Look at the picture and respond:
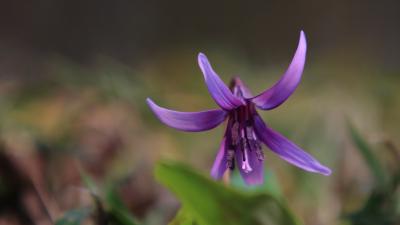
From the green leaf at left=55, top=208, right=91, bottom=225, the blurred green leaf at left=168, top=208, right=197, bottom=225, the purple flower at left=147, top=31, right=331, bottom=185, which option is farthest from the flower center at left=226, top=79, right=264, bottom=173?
the green leaf at left=55, top=208, right=91, bottom=225

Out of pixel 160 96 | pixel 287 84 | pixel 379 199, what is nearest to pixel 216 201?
pixel 287 84

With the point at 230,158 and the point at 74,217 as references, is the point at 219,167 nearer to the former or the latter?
the point at 230,158

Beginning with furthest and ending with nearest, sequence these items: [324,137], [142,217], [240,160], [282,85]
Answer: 1. [324,137]
2. [142,217]
3. [240,160]
4. [282,85]

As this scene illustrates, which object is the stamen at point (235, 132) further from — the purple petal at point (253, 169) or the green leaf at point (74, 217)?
the green leaf at point (74, 217)

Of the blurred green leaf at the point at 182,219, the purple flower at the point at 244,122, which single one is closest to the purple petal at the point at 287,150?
the purple flower at the point at 244,122

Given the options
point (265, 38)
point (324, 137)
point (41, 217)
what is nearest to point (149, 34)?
point (265, 38)

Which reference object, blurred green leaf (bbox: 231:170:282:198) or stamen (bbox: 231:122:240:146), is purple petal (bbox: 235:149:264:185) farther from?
blurred green leaf (bbox: 231:170:282:198)

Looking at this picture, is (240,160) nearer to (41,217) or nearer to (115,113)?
(41,217)
